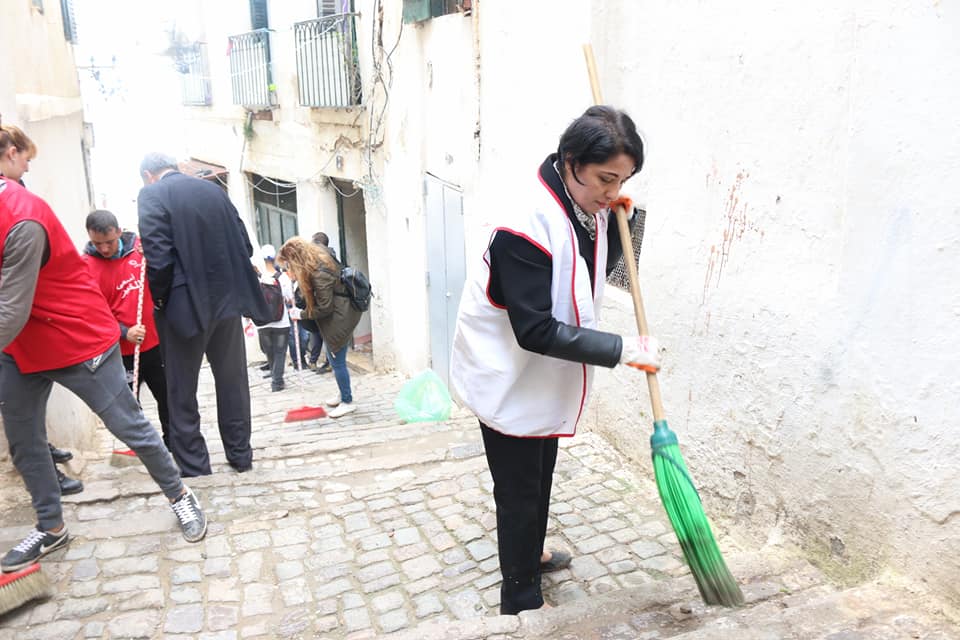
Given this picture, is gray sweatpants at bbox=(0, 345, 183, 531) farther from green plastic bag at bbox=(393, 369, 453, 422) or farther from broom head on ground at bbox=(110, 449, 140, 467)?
green plastic bag at bbox=(393, 369, 453, 422)

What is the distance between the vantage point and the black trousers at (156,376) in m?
4.95

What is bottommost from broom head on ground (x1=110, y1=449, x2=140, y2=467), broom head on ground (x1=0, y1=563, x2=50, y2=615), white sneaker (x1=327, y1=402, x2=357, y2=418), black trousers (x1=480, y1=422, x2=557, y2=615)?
white sneaker (x1=327, y1=402, x2=357, y2=418)

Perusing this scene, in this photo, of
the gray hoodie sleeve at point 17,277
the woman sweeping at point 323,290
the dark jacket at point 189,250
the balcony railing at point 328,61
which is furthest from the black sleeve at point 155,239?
the balcony railing at point 328,61

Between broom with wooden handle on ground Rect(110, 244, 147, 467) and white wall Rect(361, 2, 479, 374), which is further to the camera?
white wall Rect(361, 2, 479, 374)

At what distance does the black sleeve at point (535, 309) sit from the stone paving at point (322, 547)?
1.29 metres

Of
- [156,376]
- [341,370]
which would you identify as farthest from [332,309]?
[156,376]

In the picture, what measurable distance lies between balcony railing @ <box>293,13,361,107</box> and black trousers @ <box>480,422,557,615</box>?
8.40m

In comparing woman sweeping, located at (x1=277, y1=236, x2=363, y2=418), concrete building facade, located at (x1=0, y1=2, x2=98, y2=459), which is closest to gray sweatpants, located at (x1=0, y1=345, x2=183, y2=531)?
concrete building facade, located at (x1=0, y1=2, x2=98, y2=459)

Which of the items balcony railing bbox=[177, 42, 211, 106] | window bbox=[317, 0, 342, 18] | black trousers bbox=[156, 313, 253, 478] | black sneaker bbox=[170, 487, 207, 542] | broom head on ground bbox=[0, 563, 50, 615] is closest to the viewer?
broom head on ground bbox=[0, 563, 50, 615]

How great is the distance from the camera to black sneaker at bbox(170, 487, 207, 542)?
378 centimetres

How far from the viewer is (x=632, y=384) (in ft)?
14.3

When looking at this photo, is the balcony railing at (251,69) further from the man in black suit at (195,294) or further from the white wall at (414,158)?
the man in black suit at (195,294)

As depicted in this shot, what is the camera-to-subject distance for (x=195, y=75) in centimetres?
1606

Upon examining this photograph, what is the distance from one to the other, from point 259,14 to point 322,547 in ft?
37.5
